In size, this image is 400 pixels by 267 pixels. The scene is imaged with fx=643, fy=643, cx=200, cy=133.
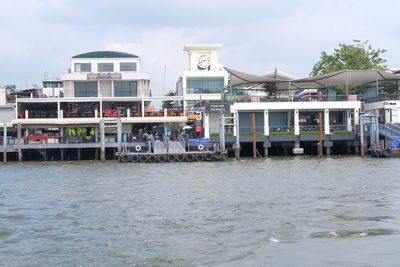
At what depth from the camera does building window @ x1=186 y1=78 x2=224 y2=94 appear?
72.4 m

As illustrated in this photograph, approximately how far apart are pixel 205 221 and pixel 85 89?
51357 mm

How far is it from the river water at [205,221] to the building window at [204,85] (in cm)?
3601

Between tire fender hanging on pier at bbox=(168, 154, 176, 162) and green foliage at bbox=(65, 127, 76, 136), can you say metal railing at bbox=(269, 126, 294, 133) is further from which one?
green foliage at bbox=(65, 127, 76, 136)

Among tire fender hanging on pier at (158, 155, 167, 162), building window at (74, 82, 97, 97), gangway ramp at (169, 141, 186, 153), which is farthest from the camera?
building window at (74, 82, 97, 97)

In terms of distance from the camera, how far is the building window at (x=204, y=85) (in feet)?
237

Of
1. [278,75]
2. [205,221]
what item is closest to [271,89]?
[278,75]

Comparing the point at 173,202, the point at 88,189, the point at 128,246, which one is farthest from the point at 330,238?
the point at 88,189

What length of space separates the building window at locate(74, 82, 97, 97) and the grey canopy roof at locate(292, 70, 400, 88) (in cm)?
2173

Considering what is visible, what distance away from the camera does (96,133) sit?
66562 mm

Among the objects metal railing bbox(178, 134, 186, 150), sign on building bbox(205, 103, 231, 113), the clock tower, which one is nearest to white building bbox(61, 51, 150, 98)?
the clock tower

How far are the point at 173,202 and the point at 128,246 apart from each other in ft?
27.9

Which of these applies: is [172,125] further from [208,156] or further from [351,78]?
[351,78]

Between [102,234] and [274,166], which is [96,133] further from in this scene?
[102,234]

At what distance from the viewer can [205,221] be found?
21.0 meters
